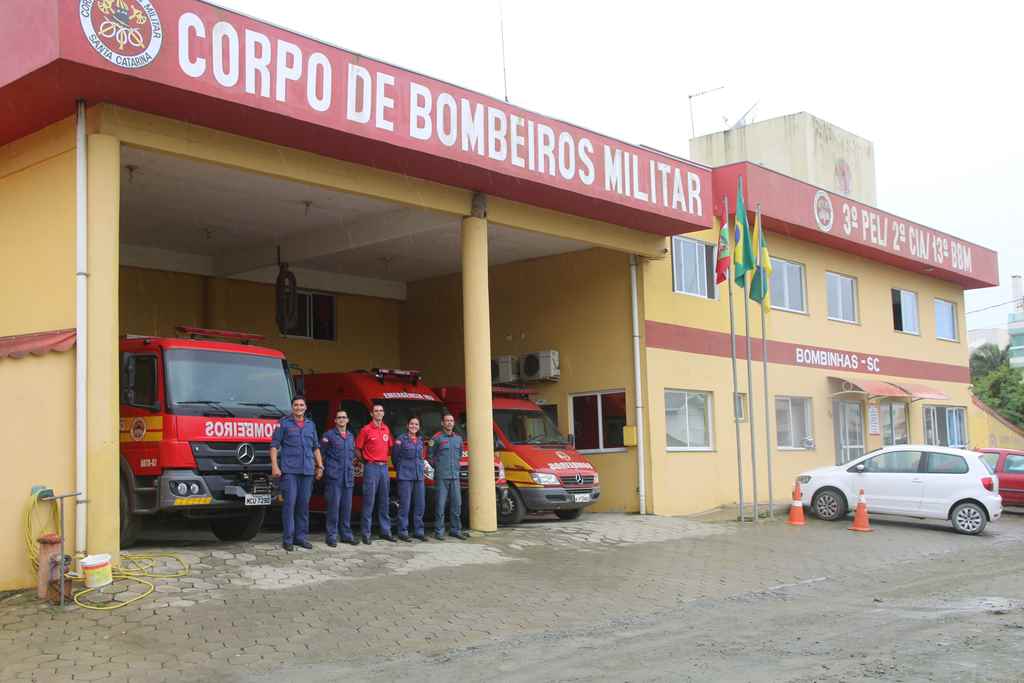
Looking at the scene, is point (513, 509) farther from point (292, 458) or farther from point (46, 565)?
point (46, 565)

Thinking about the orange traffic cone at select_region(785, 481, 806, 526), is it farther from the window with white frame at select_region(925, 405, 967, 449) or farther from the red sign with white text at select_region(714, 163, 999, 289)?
the window with white frame at select_region(925, 405, 967, 449)

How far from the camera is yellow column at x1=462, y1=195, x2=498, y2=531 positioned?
15.1 metres

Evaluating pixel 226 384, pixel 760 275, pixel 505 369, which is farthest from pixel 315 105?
pixel 760 275

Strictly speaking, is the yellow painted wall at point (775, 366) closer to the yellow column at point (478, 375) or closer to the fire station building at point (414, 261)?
the fire station building at point (414, 261)

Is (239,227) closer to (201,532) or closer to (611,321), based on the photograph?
(201,532)

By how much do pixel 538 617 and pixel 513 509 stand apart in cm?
634

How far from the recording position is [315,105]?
12258mm

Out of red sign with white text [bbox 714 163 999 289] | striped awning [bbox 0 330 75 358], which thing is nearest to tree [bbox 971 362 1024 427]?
red sign with white text [bbox 714 163 999 289]

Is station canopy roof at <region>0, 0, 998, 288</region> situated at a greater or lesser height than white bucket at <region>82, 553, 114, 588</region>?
greater

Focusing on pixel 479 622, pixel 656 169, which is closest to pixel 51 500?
pixel 479 622

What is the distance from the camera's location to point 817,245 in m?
24.6

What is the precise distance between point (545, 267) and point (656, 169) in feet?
13.1

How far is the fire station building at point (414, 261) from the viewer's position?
10.7m

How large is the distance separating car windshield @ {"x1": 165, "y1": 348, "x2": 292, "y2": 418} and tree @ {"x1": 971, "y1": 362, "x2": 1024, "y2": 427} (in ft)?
160
